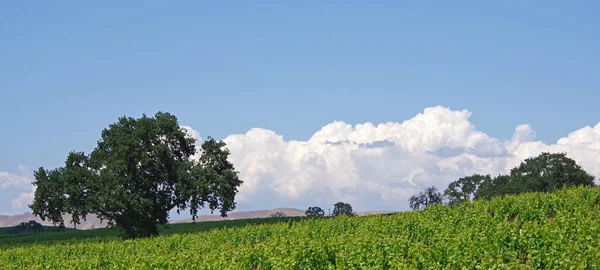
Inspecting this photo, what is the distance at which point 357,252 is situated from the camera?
21969 mm

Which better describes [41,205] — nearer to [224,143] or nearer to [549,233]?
[224,143]

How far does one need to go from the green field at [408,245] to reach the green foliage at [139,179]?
12.4 metres

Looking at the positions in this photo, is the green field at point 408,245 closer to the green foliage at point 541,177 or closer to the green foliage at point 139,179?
the green foliage at point 139,179

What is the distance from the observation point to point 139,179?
50.7 meters

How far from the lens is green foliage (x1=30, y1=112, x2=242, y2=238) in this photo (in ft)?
164

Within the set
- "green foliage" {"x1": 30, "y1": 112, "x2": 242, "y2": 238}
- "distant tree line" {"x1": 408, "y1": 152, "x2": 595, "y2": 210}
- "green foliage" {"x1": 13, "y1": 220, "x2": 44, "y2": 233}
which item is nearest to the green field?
"green foliage" {"x1": 30, "y1": 112, "x2": 242, "y2": 238}

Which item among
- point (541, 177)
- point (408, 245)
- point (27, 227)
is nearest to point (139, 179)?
point (408, 245)

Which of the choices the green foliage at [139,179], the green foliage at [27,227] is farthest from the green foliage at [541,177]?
the green foliage at [27,227]

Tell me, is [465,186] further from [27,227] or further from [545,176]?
[27,227]

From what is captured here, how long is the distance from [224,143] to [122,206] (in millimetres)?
9955

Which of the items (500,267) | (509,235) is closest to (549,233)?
(509,235)

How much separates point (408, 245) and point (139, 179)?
104 ft

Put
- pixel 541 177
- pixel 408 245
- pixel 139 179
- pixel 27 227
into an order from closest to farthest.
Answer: pixel 408 245 < pixel 139 179 < pixel 541 177 < pixel 27 227

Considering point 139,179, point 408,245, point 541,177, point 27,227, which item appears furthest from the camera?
point 27,227
